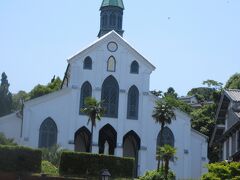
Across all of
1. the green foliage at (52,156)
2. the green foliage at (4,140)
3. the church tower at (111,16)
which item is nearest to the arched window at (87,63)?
the church tower at (111,16)

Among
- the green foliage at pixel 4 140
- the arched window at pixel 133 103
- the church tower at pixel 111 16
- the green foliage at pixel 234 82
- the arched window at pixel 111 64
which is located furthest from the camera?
the green foliage at pixel 234 82

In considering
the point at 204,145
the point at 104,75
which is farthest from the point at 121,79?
the point at 204,145

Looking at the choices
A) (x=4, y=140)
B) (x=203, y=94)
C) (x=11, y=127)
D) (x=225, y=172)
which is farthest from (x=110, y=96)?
(x=203, y=94)

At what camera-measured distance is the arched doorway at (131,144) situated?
240 feet

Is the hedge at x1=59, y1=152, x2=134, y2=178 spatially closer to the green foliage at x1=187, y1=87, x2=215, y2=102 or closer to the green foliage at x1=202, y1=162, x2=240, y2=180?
the green foliage at x1=202, y1=162, x2=240, y2=180

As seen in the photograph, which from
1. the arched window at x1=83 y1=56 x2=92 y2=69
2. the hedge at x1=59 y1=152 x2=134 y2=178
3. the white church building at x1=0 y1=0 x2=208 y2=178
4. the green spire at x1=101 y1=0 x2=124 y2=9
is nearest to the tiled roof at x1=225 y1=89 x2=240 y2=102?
the hedge at x1=59 y1=152 x2=134 y2=178

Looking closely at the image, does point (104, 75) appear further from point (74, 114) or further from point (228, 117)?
point (228, 117)

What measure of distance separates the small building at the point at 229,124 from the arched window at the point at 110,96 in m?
24.3

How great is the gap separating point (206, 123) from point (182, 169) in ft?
56.3

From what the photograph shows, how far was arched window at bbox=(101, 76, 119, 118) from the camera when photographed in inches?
2874

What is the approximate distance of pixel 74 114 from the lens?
71500 millimetres

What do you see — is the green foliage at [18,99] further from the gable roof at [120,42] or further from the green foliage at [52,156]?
the green foliage at [52,156]

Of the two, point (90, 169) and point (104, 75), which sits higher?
point (104, 75)

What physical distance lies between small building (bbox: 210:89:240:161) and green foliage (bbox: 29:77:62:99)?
46.8 m
